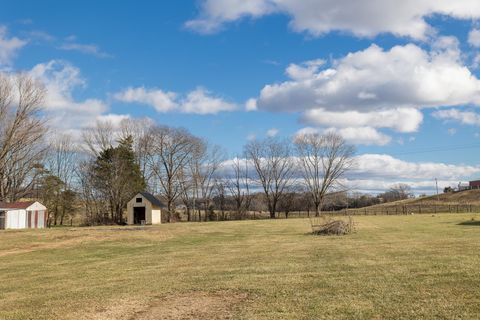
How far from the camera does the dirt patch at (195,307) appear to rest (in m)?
7.83

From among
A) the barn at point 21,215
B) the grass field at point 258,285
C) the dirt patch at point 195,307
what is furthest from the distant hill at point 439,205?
the dirt patch at point 195,307

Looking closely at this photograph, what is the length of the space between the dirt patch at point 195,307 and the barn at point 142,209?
47.1 m

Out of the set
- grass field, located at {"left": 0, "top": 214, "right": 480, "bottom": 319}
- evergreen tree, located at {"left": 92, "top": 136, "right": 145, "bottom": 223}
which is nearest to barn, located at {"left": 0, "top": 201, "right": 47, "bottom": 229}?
evergreen tree, located at {"left": 92, "top": 136, "right": 145, "bottom": 223}

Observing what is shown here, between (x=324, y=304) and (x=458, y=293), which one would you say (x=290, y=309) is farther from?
(x=458, y=293)

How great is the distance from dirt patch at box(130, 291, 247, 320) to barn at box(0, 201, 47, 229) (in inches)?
1649

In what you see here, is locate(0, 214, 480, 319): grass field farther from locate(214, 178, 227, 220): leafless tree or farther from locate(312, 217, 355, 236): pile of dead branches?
locate(214, 178, 227, 220): leafless tree

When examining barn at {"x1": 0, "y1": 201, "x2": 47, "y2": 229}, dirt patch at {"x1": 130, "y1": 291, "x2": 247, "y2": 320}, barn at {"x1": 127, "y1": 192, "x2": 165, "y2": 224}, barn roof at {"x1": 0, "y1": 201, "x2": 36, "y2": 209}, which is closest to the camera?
dirt patch at {"x1": 130, "y1": 291, "x2": 247, "y2": 320}

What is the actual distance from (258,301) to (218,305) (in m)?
0.76

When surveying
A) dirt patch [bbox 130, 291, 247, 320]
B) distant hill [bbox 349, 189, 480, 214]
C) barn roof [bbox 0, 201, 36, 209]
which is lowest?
dirt patch [bbox 130, 291, 247, 320]

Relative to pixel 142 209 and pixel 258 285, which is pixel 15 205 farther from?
pixel 258 285

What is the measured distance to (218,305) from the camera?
857 centimetres

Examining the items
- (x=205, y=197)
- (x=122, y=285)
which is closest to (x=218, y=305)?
(x=122, y=285)

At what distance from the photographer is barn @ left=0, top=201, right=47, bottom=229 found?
45.2m

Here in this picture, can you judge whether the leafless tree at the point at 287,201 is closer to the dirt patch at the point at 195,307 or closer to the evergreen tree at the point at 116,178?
the evergreen tree at the point at 116,178
